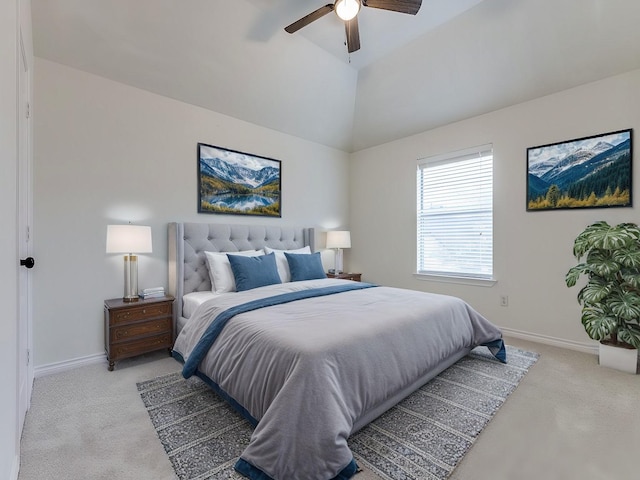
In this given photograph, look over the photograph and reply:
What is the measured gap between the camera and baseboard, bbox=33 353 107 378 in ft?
8.25

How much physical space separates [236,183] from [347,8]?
2195 millimetres

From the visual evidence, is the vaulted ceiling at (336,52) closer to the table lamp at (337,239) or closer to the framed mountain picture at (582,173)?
the framed mountain picture at (582,173)

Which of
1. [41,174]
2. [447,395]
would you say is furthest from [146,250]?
[447,395]

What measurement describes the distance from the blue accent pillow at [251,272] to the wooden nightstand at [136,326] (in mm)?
660

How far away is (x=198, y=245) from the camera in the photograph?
3301 mm

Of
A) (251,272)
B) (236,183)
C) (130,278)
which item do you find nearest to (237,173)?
(236,183)

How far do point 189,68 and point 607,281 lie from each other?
439cm

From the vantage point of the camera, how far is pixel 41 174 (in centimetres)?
254

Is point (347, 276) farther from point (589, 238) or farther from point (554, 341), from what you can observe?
point (589, 238)

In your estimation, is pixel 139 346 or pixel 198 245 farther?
pixel 198 245

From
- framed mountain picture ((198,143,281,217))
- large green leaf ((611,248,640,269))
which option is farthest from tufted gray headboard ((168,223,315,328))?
large green leaf ((611,248,640,269))

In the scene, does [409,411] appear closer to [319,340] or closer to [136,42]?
[319,340]

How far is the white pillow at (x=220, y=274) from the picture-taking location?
10.3ft

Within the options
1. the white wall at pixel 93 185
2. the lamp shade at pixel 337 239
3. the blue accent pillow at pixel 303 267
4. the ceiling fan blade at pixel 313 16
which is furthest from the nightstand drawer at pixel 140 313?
the ceiling fan blade at pixel 313 16
